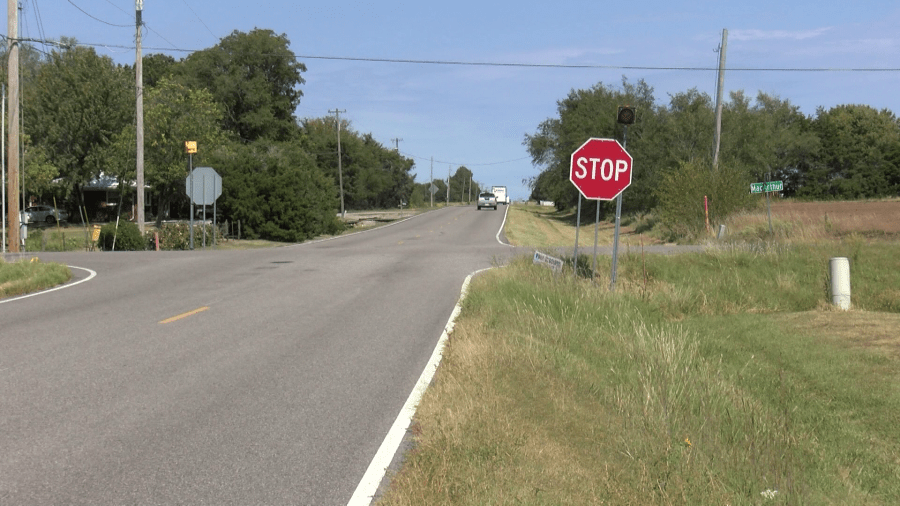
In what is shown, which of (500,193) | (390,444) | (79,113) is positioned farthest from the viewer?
(500,193)

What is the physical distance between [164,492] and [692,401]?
4.73m

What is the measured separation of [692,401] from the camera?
780 cm

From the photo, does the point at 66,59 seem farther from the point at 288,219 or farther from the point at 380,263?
the point at 380,263

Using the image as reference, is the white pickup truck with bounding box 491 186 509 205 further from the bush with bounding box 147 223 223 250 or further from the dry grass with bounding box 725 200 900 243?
the dry grass with bounding box 725 200 900 243

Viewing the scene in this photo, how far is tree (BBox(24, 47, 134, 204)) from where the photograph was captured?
62.8 m

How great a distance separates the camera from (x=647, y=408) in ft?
23.3

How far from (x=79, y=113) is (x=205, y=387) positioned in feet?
201

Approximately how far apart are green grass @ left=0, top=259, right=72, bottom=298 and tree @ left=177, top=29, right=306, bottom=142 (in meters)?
63.6

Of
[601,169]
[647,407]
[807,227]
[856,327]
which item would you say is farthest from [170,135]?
[647,407]

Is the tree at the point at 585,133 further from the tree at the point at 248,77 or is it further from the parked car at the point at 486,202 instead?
the tree at the point at 248,77

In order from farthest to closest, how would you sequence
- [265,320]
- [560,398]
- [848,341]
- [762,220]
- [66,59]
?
[66,59], [762,220], [265,320], [848,341], [560,398]

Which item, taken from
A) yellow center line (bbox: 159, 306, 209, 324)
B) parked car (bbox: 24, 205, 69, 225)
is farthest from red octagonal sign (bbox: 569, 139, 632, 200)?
parked car (bbox: 24, 205, 69, 225)

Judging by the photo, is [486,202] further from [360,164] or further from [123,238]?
[123,238]

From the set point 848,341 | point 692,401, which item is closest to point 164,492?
point 692,401
